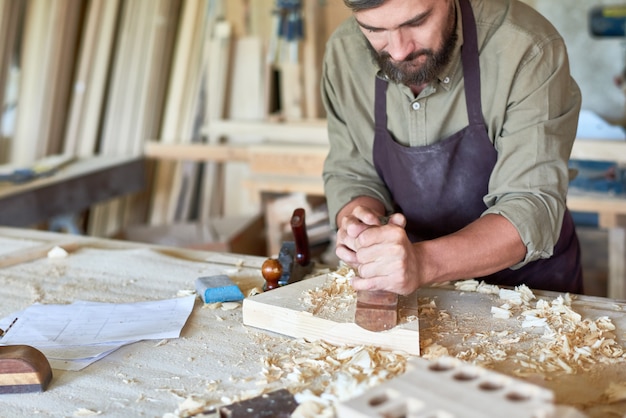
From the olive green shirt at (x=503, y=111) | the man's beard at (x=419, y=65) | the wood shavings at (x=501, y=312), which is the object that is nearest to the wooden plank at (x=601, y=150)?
the olive green shirt at (x=503, y=111)

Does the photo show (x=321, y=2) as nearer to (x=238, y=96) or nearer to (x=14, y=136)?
(x=238, y=96)

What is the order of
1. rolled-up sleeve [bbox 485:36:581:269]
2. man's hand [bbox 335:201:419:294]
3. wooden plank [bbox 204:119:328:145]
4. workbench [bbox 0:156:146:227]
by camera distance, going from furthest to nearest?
1. wooden plank [bbox 204:119:328:145]
2. workbench [bbox 0:156:146:227]
3. rolled-up sleeve [bbox 485:36:581:269]
4. man's hand [bbox 335:201:419:294]

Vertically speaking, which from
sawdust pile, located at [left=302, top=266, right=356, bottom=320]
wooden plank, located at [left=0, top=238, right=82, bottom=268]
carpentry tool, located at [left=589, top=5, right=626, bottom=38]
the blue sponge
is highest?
carpentry tool, located at [left=589, top=5, right=626, bottom=38]

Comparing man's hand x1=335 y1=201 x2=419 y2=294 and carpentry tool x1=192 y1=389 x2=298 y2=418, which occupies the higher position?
man's hand x1=335 y1=201 x2=419 y2=294

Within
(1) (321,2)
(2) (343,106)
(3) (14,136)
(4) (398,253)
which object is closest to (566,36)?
(1) (321,2)

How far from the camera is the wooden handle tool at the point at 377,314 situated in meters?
1.63

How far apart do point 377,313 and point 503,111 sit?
30.8 inches

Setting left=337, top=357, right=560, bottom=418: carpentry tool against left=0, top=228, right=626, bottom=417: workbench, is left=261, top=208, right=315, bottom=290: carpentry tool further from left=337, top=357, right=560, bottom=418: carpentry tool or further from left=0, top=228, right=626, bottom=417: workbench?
left=337, top=357, right=560, bottom=418: carpentry tool

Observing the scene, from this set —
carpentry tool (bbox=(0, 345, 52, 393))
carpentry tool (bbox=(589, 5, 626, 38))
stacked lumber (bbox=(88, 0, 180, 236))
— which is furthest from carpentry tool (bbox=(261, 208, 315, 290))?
carpentry tool (bbox=(589, 5, 626, 38))

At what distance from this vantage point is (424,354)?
63.3 inches

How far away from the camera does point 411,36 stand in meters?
1.96

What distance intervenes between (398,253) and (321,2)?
3.17m

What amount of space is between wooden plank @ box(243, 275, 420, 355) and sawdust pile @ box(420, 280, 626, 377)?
67 mm

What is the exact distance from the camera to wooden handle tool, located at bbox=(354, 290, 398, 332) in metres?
1.63
